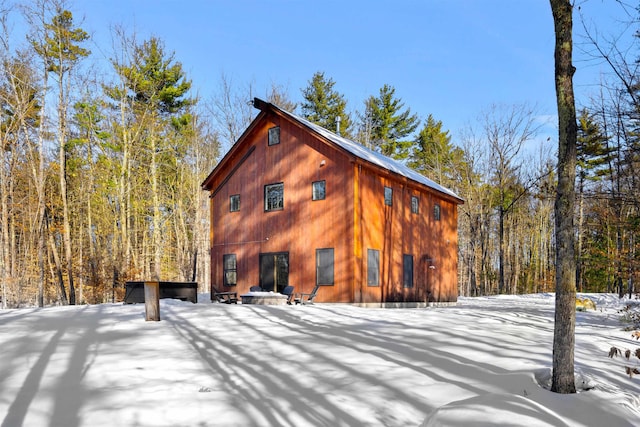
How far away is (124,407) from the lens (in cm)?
391

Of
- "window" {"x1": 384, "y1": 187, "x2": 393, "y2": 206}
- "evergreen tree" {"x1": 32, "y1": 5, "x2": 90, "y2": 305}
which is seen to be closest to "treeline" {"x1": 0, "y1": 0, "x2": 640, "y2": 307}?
"evergreen tree" {"x1": 32, "y1": 5, "x2": 90, "y2": 305}

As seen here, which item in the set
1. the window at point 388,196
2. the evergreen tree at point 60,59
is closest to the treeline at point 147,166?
the evergreen tree at point 60,59

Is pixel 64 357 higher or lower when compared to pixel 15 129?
lower

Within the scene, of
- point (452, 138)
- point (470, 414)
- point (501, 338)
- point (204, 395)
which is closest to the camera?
point (470, 414)

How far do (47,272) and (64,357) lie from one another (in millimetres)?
22429

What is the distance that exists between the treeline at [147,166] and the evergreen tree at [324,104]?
0.11 metres

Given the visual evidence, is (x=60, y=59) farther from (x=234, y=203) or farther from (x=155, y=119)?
(x=234, y=203)

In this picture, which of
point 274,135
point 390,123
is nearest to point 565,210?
point 274,135

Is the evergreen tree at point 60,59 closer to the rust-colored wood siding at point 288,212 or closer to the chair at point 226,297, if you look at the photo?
the chair at point 226,297

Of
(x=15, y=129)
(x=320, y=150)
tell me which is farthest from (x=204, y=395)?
(x=15, y=129)

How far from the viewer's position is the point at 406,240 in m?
17.0

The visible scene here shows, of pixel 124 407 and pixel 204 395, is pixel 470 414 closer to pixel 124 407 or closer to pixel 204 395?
pixel 204 395

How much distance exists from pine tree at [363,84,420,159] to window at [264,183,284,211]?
65.5 feet

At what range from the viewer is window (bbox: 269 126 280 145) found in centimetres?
1648
